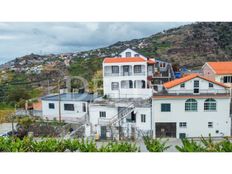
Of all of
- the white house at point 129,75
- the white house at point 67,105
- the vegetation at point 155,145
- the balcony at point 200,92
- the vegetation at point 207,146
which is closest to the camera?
the vegetation at point 207,146

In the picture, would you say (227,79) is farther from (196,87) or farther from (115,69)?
(115,69)

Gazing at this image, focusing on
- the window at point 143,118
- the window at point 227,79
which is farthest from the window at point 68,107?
the window at point 227,79

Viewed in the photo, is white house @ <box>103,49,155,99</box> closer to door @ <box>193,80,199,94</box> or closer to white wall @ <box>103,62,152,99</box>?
white wall @ <box>103,62,152,99</box>

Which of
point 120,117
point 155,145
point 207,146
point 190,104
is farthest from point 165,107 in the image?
point 207,146

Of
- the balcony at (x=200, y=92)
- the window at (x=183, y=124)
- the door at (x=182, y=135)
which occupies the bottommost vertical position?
the door at (x=182, y=135)

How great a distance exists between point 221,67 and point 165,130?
1.23 m

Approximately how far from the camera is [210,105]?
15.1ft

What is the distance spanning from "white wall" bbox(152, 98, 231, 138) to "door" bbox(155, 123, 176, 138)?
7 cm

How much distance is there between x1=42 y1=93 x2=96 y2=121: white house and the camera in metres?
4.87

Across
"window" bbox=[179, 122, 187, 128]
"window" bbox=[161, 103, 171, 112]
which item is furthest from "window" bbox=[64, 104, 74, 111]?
"window" bbox=[179, 122, 187, 128]

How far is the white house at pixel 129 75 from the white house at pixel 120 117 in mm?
138

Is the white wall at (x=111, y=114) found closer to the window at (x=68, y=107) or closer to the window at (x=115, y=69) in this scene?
the window at (x=68, y=107)

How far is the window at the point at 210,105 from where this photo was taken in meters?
4.57
